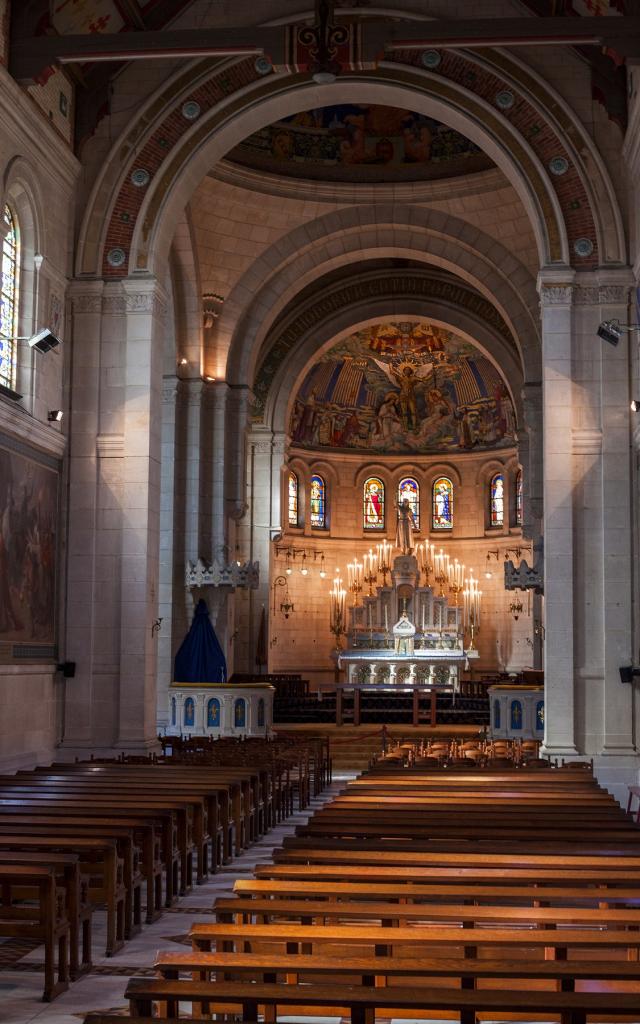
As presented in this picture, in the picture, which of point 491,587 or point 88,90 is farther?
point 491,587

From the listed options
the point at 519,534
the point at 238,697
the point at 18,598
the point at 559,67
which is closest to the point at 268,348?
the point at 519,534

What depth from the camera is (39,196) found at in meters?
19.0

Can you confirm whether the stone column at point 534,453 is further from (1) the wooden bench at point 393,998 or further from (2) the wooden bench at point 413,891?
(1) the wooden bench at point 393,998

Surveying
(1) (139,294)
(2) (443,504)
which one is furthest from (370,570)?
(1) (139,294)

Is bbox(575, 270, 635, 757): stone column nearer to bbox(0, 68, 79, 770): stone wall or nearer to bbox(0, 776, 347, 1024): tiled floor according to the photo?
bbox(0, 68, 79, 770): stone wall

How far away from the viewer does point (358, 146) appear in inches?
1172

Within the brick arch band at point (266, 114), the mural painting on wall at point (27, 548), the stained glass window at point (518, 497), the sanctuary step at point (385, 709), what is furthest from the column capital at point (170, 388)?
the stained glass window at point (518, 497)

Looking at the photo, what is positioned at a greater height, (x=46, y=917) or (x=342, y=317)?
(x=342, y=317)

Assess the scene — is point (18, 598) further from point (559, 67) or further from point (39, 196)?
point (559, 67)

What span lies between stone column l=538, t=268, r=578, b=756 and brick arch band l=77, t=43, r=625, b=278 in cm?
78

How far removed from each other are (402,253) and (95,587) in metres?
14.6

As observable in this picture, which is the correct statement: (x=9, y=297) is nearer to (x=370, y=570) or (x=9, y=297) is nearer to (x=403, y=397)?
(x=370, y=570)

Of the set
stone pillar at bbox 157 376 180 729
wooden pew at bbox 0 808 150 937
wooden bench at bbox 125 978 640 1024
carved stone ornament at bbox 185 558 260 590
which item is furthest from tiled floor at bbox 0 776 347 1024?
stone pillar at bbox 157 376 180 729

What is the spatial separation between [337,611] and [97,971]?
31642 mm
